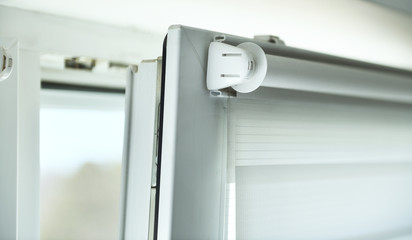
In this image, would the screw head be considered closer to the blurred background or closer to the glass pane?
the blurred background

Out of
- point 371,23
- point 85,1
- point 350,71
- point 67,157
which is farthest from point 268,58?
point 67,157

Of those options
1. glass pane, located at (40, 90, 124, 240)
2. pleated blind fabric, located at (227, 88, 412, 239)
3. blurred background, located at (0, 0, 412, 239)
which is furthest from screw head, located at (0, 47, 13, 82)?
glass pane, located at (40, 90, 124, 240)

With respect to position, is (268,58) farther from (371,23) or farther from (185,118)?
(371,23)

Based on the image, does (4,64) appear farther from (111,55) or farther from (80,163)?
(80,163)

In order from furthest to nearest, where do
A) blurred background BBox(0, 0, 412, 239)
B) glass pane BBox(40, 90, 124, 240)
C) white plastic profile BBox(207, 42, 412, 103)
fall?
glass pane BBox(40, 90, 124, 240) < blurred background BBox(0, 0, 412, 239) < white plastic profile BBox(207, 42, 412, 103)

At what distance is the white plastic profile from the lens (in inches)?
21.6

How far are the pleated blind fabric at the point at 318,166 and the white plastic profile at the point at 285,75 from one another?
1.3 inches

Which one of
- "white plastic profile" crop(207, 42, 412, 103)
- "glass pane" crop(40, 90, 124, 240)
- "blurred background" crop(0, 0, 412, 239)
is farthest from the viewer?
"glass pane" crop(40, 90, 124, 240)

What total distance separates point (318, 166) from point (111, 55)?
Result: 20.6 inches

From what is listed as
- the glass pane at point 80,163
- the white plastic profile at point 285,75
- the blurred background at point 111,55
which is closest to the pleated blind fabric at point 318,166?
the white plastic profile at point 285,75

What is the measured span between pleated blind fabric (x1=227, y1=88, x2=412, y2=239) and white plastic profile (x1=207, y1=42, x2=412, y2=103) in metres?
0.03

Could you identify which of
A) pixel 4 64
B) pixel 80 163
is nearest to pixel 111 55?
pixel 4 64

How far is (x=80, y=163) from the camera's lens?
1426 millimetres

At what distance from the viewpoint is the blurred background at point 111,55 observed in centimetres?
85
